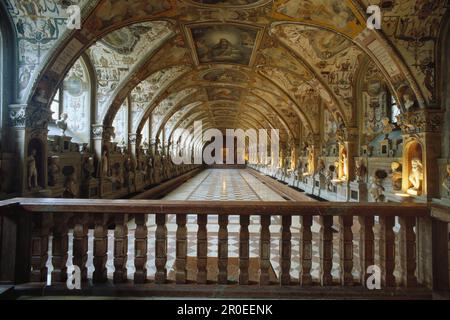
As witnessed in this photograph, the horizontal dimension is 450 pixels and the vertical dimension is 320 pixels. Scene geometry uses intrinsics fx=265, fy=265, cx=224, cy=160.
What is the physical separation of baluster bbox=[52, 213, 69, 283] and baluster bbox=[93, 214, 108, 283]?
31 centimetres

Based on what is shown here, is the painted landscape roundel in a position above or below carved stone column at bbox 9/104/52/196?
above

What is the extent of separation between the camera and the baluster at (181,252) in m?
2.63

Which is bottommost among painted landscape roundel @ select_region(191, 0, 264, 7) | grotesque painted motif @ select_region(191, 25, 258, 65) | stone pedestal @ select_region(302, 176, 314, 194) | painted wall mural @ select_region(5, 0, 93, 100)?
stone pedestal @ select_region(302, 176, 314, 194)

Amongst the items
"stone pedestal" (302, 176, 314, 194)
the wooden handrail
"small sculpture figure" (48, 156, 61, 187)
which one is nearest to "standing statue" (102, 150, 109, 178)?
"small sculpture figure" (48, 156, 61, 187)

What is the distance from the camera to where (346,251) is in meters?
2.68

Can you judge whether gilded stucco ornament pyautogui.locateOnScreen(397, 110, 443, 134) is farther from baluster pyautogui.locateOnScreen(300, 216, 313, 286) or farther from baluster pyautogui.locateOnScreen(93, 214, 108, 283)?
baluster pyautogui.locateOnScreen(93, 214, 108, 283)

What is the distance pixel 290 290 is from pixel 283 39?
986 centimetres

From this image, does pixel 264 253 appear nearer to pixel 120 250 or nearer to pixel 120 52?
pixel 120 250

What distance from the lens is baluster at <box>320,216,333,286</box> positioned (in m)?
2.63

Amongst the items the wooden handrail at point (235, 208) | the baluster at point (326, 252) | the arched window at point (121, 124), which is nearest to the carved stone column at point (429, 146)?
the wooden handrail at point (235, 208)

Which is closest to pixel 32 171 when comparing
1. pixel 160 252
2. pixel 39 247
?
pixel 39 247

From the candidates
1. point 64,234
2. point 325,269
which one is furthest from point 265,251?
point 64,234

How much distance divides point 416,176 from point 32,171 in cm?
1073

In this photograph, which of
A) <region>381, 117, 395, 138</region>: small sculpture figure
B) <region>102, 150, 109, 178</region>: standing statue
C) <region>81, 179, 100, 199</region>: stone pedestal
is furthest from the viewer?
<region>102, 150, 109, 178</region>: standing statue
